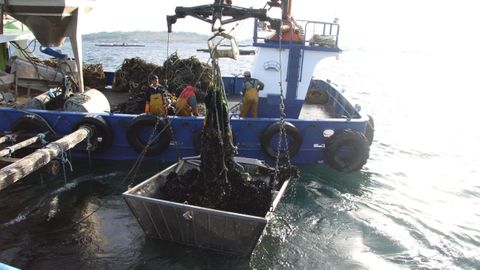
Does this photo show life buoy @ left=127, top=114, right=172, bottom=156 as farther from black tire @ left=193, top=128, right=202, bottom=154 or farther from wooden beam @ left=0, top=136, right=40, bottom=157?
wooden beam @ left=0, top=136, right=40, bottom=157

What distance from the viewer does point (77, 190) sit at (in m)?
8.79

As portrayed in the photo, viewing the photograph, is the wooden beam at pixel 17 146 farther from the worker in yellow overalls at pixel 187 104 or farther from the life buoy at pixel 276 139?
the life buoy at pixel 276 139

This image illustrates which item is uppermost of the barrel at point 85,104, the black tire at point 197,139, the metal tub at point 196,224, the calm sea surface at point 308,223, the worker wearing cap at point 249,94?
the worker wearing cap at point 249,94

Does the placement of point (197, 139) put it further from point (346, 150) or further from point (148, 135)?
point (346, 150)

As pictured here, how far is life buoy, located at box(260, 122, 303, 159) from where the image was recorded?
9.70 meters

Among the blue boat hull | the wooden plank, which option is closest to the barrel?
the blue boat hull

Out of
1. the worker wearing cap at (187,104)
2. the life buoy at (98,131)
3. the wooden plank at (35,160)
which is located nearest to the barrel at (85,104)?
the life buoy at (98,131)

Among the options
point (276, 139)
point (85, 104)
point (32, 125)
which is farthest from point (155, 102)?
point (276, 139)

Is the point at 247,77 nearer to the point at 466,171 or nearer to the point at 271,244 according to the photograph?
the point at 271,244

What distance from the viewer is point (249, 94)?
397 inches

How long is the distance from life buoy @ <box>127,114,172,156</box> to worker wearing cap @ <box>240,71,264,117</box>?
206 centimetres

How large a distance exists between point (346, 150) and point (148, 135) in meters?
4.95

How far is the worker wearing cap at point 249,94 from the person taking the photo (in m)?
10.1

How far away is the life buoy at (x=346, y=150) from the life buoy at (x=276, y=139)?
0.81 m
